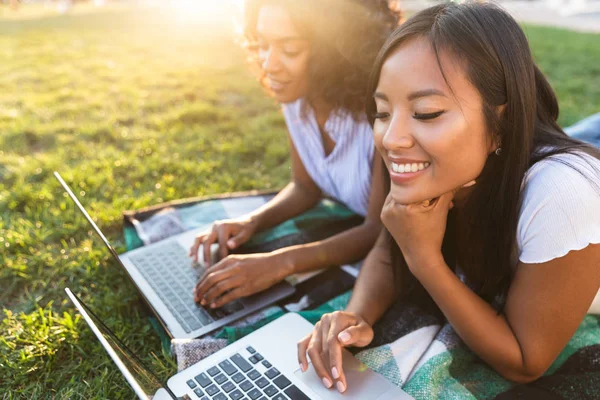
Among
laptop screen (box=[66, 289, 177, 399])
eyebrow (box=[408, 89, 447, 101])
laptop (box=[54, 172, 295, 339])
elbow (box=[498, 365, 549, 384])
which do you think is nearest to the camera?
laptop screen (box=[66, 289, 177, 399])

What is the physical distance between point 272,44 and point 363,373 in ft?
4.13

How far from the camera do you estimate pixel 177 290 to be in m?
2.04

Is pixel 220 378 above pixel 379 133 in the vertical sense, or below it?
below

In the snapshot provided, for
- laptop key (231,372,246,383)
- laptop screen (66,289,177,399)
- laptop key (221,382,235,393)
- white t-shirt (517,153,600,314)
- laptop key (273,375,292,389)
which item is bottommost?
laptop key (273,375,292,389)

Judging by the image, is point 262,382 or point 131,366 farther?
point 262,382

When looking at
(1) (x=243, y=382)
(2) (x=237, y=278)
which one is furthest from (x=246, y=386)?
(2) (x=237, y=278)

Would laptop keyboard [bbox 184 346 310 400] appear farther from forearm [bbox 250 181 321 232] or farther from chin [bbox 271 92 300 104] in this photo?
chin [bbox 271 92 300 104]

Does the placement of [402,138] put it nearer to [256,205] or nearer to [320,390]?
[320,390]

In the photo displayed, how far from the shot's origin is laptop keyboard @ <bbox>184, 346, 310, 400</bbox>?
4.65 ft

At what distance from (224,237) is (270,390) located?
89cm

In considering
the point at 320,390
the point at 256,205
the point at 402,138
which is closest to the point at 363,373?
the point at 320,390

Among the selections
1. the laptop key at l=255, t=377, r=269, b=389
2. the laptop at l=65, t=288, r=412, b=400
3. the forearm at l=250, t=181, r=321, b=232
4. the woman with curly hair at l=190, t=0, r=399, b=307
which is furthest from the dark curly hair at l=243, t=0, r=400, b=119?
the laptop key at l=255, t=377, r=269, b=389

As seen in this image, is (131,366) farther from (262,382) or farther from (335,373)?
(335,373)

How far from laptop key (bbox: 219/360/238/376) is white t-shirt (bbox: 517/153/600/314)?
87 cm
